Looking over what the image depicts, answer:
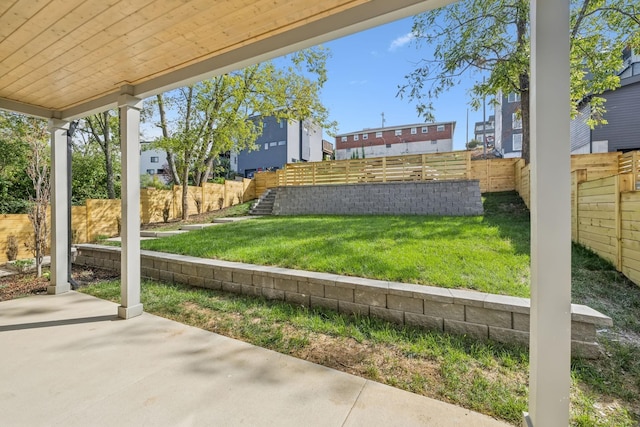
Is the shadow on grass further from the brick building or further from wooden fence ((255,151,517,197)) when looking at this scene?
the brick building

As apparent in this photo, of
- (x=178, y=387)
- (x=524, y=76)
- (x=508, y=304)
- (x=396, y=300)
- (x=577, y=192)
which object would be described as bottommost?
(x=178, y=387)

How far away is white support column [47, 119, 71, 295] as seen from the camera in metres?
3.99

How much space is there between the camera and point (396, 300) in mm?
2842

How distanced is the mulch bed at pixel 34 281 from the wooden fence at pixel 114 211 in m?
1.94

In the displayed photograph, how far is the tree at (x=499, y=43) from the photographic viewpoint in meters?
7.42

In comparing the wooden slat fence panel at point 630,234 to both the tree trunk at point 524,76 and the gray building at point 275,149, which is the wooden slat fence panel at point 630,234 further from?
Answer: the gray building at point 275,149

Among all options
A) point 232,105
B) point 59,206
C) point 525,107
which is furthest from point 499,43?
point 59,206

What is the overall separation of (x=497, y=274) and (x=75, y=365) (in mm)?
4132

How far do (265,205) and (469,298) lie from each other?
1073 cm

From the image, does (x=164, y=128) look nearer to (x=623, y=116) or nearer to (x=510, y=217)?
(x=510, y=217)

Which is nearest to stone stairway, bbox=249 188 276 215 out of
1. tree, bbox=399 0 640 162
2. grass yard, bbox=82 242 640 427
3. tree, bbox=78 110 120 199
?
tree, bbox=78 110 120 199

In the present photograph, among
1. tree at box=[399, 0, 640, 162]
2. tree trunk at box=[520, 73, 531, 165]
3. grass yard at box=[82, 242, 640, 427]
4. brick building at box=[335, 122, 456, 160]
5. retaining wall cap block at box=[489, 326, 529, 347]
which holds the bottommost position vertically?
grass yard at box=[82, 242, 640, 427]

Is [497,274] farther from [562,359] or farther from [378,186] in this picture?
[378,186]

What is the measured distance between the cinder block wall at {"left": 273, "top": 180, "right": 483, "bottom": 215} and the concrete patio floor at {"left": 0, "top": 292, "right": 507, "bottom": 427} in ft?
27.9
